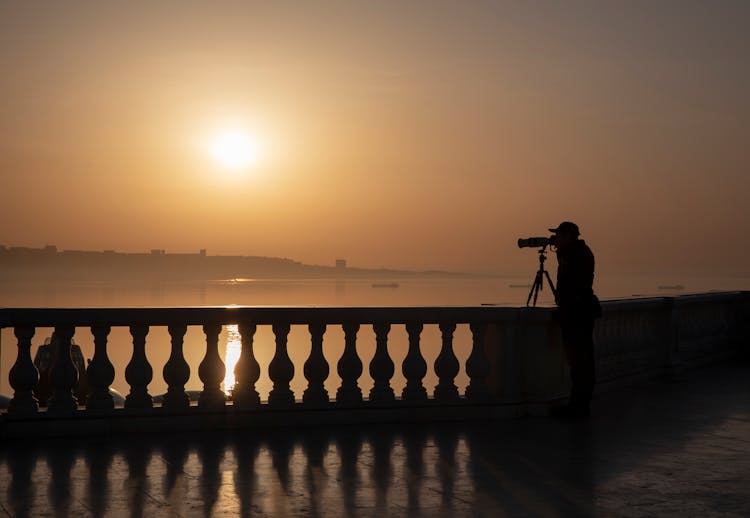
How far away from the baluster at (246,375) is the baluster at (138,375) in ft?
2.98

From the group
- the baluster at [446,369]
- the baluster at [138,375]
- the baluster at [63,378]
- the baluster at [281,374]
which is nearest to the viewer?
the baluster at [63,378]

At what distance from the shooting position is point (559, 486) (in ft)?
23.0

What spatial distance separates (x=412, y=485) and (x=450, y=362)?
3.49m

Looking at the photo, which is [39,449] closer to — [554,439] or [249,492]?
[249,492]

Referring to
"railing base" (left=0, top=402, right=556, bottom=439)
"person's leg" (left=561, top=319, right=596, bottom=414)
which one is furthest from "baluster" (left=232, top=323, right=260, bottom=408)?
"person's leg" (left=561, top=319, right=596, bottom=414)

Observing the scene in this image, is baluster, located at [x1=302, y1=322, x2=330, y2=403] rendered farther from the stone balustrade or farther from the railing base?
the railing base

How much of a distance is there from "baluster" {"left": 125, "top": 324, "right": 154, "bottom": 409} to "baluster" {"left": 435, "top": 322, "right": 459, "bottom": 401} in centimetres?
318

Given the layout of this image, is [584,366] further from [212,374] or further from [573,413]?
[212,374]

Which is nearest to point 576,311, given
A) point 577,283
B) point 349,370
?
point 577,283

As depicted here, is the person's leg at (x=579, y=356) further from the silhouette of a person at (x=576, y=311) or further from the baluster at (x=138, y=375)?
the baluster at (x=138, y=375)

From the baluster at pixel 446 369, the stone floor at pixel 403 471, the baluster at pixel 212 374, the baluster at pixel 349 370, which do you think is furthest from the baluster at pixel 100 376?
the baluster at pixel 446 369

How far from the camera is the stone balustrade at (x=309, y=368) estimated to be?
920 cm

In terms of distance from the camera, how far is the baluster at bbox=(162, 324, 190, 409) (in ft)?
31.0

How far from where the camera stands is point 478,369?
10.5 metres
